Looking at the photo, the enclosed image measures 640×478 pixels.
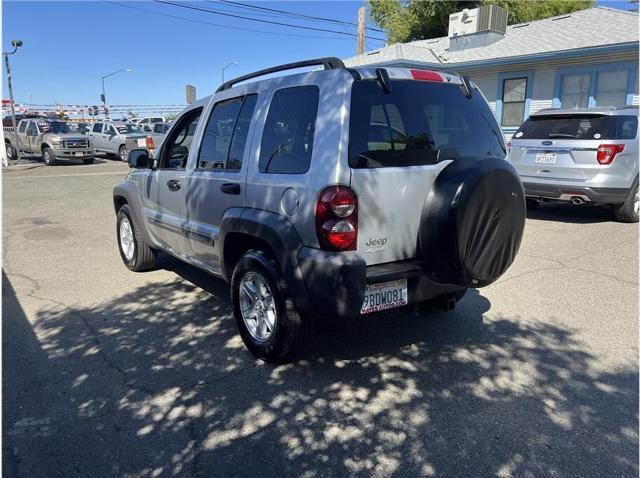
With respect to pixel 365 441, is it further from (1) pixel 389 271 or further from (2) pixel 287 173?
(2) pixel 287 173

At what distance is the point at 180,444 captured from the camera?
9.24 feet

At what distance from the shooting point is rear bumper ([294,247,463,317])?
3.01 m

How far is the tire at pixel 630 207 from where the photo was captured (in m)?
8.12

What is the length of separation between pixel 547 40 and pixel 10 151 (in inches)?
864

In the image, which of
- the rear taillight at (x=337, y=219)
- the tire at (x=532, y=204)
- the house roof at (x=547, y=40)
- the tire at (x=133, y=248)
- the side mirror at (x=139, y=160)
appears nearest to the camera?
the rear taillight at (x=337, y=219)

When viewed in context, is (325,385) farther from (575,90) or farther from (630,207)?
(575,90)

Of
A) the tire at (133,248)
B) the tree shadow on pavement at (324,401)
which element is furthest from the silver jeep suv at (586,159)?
the tire at (133,248)

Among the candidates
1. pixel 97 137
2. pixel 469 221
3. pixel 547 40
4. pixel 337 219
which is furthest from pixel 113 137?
pixel 469 221

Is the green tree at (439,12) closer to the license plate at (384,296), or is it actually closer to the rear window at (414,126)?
the rear window at (414,126)

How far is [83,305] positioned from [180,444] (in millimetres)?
2655

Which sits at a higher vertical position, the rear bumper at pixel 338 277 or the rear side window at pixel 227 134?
the rear side window at pixel 227 134

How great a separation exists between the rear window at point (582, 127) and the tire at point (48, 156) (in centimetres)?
1819

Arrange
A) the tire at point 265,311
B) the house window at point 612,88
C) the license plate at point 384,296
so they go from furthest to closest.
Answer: the house window at point 612,88, the tire at point 265,311, the license plate at point 384,296

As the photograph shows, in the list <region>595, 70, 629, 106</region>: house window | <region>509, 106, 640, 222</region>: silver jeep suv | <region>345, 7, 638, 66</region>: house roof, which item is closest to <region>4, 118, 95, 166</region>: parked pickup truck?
<region>345, 7, 638, 66</region>: house roof
